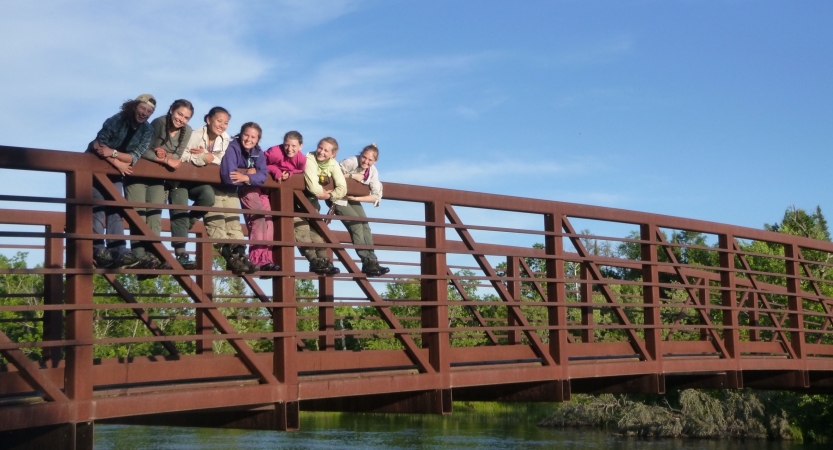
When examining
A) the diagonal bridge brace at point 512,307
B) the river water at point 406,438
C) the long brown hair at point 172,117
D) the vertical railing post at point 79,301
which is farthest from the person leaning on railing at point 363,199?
the river water at point 406,438

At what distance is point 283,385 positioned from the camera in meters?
A: 6.30

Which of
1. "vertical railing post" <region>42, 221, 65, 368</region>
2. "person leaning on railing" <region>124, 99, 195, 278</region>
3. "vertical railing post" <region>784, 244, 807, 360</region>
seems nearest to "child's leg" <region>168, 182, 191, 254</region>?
"person leaning on railing" <region>124, 99, 195, 278</region>

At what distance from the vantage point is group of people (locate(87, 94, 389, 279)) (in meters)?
5.77

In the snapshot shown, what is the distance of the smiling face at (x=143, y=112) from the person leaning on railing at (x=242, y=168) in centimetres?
61

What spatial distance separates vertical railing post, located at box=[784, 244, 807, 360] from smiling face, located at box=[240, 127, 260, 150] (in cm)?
746

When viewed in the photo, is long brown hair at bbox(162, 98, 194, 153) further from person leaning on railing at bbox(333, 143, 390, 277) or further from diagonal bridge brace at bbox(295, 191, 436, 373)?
person leaning on railing at bbox(333, 143, 390, 277)

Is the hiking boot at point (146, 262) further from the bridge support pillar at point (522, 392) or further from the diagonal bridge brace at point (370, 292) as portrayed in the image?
the bridge support pillar at point (522, 392)

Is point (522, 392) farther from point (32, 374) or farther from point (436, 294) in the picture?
point (32, 374)

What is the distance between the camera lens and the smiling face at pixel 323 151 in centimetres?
716

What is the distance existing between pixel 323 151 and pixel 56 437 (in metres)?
2.85

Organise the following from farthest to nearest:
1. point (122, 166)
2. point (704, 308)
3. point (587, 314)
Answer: point (704, 308), point (587, 314), point (122, 166)

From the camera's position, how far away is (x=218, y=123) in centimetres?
669

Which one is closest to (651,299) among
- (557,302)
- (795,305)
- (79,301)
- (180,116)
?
(557,302)

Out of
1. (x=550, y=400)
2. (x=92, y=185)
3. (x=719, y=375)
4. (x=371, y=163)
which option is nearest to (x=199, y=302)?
(x=92, y=185)
